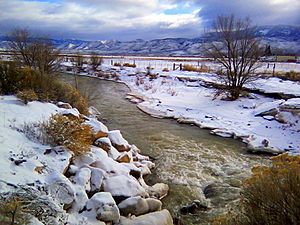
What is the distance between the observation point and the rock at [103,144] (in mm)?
8531

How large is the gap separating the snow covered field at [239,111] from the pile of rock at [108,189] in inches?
196

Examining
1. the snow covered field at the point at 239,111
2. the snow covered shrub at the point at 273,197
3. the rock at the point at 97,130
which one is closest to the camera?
the snow covered shrub at the point at 273,197

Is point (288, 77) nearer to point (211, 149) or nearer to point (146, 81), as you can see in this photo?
point (146, 81)

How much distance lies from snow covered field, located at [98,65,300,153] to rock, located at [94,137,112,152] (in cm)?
524

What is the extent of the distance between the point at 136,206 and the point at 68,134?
2593mm

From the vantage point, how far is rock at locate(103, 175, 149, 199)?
21.5ft

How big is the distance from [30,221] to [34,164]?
1.82 m

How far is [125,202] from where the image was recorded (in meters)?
6.20

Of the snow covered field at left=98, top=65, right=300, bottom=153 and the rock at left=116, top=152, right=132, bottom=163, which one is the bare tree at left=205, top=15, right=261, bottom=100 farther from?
the rock at left=116, top=152, right=132, bottom=163

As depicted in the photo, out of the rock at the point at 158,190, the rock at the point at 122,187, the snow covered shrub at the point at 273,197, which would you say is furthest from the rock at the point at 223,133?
the snow covered shrub at the point at 273,197

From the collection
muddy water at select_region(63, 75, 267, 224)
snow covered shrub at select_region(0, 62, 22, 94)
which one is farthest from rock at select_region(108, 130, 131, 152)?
snow covered shrub at select_region(0, 62, 22, 94)

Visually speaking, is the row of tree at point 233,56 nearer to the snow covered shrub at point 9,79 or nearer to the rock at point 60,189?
the snow covered shrub at point 9,79

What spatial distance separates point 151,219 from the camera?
573cm

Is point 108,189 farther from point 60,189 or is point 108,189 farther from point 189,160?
point 189,160
